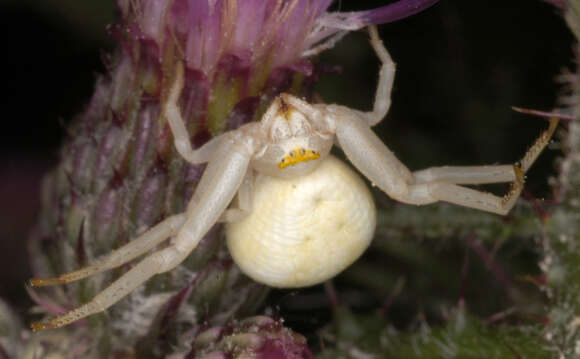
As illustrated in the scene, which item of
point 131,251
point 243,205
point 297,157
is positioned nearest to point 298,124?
point 297,157

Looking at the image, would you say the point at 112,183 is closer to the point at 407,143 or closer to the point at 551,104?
the point at 407,143

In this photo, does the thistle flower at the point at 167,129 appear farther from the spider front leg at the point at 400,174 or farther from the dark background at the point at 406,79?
the dark background at the point at 406,79

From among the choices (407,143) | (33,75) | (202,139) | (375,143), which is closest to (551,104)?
Result: (407,143)

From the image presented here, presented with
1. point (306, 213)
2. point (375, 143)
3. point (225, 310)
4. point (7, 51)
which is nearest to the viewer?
point (306, 213)

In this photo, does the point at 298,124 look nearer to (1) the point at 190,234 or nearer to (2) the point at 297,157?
(2) the point at 297,157

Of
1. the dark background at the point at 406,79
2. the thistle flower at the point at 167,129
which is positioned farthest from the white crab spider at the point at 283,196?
the dark background at the point at 406,79
